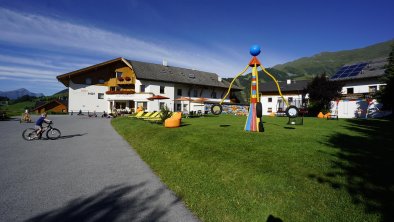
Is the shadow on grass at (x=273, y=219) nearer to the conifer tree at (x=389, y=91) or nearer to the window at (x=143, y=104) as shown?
the conifer tree at (x=389, y=91)

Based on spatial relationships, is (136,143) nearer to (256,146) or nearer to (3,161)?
(3,161)

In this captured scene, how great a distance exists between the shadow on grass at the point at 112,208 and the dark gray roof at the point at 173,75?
36.0m

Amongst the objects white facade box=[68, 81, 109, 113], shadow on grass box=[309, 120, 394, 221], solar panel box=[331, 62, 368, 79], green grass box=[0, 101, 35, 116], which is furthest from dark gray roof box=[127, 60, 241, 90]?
shadow on grass box=[309, 120, 394, 221]

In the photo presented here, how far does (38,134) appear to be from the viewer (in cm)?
1273

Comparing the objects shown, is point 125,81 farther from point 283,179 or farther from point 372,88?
point 283,179

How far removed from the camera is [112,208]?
15.4 feet

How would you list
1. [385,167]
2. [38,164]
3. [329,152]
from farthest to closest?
[38,164] < [329,152] < [385,167]

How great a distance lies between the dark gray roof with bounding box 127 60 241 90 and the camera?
Answer: 41694mm

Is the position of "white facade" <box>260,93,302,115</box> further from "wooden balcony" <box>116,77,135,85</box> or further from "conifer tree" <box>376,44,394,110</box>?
"wooden balcony" <box>116,77,135,85</box>

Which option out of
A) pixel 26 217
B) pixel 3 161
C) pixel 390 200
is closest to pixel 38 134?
pixel 3 161

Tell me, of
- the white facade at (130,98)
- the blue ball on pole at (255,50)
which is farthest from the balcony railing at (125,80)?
the blue ball on pole at (255,50)

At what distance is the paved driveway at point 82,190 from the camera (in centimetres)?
443

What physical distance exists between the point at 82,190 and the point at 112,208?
4.63 feet

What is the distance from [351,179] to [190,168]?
4181 mm
